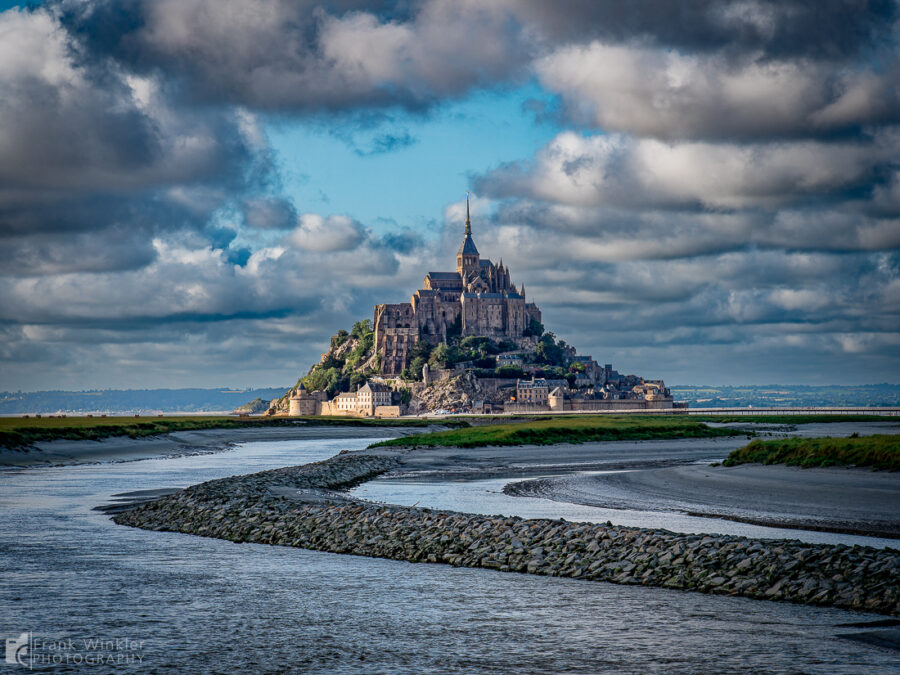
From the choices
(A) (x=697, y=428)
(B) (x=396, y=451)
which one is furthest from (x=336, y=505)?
(A) (x=697, y=428)

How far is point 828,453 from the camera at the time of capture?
3528 centimetres

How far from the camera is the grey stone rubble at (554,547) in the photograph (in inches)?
552

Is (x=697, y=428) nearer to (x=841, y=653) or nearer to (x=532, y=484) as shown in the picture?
(x=532, y=484)

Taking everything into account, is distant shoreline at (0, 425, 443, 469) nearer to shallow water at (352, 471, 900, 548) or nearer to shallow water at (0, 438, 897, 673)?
shallow water at (352, 471, 900, 548)

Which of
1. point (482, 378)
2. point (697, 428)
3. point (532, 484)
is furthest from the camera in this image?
point (482, 378)

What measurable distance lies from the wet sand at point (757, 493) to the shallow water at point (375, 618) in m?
8.26

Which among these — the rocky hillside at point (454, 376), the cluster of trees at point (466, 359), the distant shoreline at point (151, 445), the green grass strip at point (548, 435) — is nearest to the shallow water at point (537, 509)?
the distant shoreline at point (151, 445)

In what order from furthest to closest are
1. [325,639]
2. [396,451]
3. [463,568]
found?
[396,451] < [463,568] < [325,639]

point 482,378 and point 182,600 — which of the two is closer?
point 182,600

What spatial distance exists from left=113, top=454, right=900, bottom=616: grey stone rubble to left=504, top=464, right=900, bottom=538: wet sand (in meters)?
5.43

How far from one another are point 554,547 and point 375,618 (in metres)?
5.35

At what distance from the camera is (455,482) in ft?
117

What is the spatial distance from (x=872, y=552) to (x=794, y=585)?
1.62 metres

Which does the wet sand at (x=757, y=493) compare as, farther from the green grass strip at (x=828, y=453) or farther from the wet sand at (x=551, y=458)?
the wet sand at (x=551, y=458)
